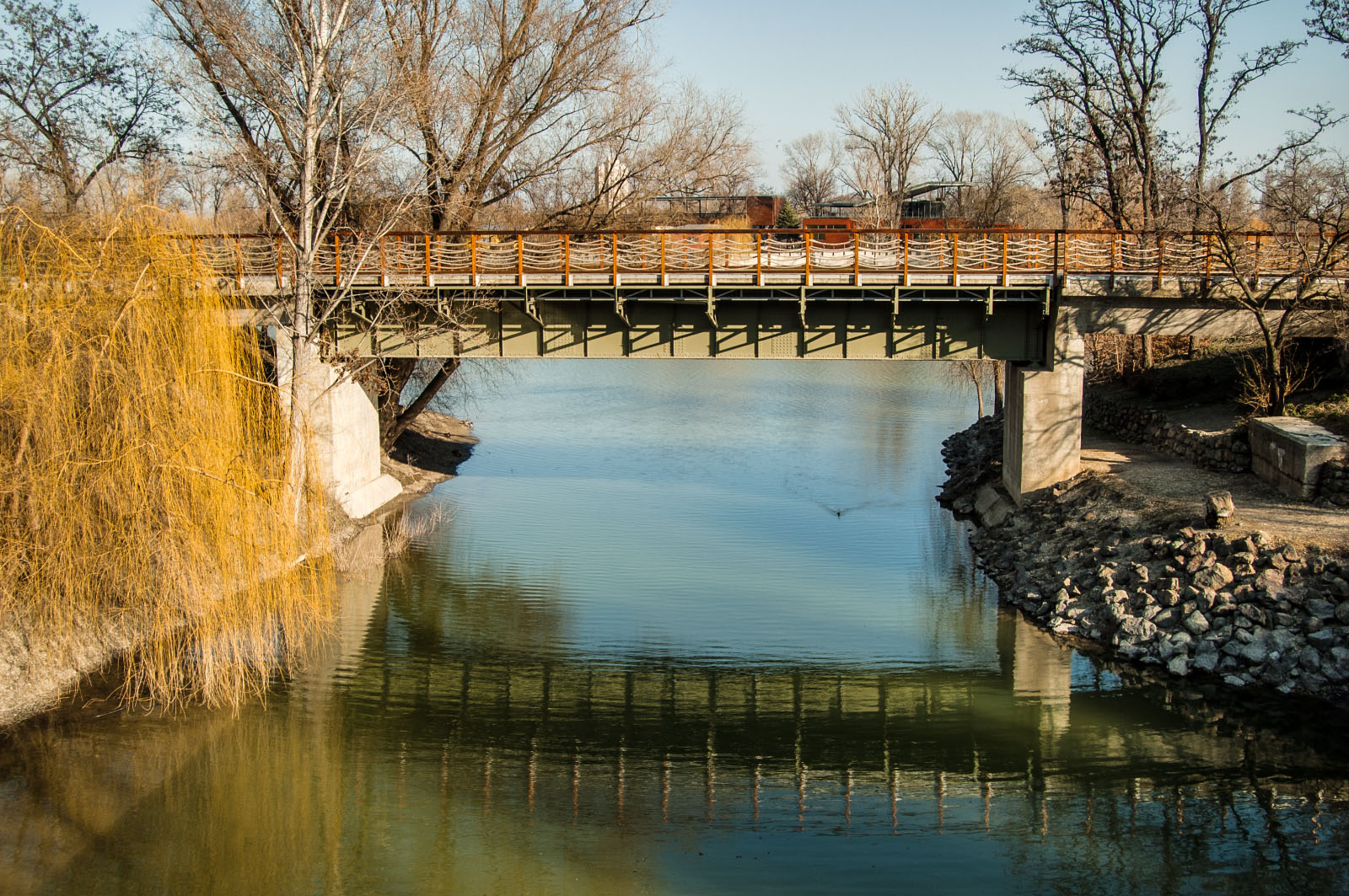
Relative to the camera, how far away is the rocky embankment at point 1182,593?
1645 cm

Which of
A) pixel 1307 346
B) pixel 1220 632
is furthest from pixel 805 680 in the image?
pixel 1307 346

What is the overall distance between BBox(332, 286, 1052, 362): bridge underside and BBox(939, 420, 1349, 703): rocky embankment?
461 cm

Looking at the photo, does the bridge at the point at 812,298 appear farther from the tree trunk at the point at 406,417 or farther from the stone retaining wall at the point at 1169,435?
the tree trunk at the point at 406,417

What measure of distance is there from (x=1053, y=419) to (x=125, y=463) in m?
19.2

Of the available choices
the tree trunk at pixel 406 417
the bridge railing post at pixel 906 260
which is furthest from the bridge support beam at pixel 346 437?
the bridge railing post at pixel 906 260

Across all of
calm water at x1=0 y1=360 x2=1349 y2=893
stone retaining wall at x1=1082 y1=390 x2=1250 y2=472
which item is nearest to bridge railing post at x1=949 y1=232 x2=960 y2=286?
calm water at x1=0 y1=360 x2=1349 y2=893

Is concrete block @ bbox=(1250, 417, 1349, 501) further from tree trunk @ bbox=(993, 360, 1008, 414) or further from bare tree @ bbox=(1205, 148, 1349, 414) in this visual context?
tree trunk @ bbox=(993, 360, 1008, 414)

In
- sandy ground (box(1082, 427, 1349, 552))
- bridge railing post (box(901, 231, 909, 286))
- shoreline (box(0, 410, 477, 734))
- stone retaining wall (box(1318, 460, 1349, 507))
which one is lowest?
shoreline (box(0, 410, 477, 734))

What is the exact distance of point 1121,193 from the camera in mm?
Answer: 36406

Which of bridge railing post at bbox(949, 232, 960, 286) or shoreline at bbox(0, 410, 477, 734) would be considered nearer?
shoreline at bbox(0, 410, 477, 734)

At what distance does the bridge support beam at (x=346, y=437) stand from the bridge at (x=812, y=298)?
1.20 ft

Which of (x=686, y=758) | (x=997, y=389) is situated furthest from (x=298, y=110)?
(x=997, y=389)

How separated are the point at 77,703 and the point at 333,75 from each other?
1396 cm

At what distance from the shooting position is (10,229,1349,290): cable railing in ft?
78.9
